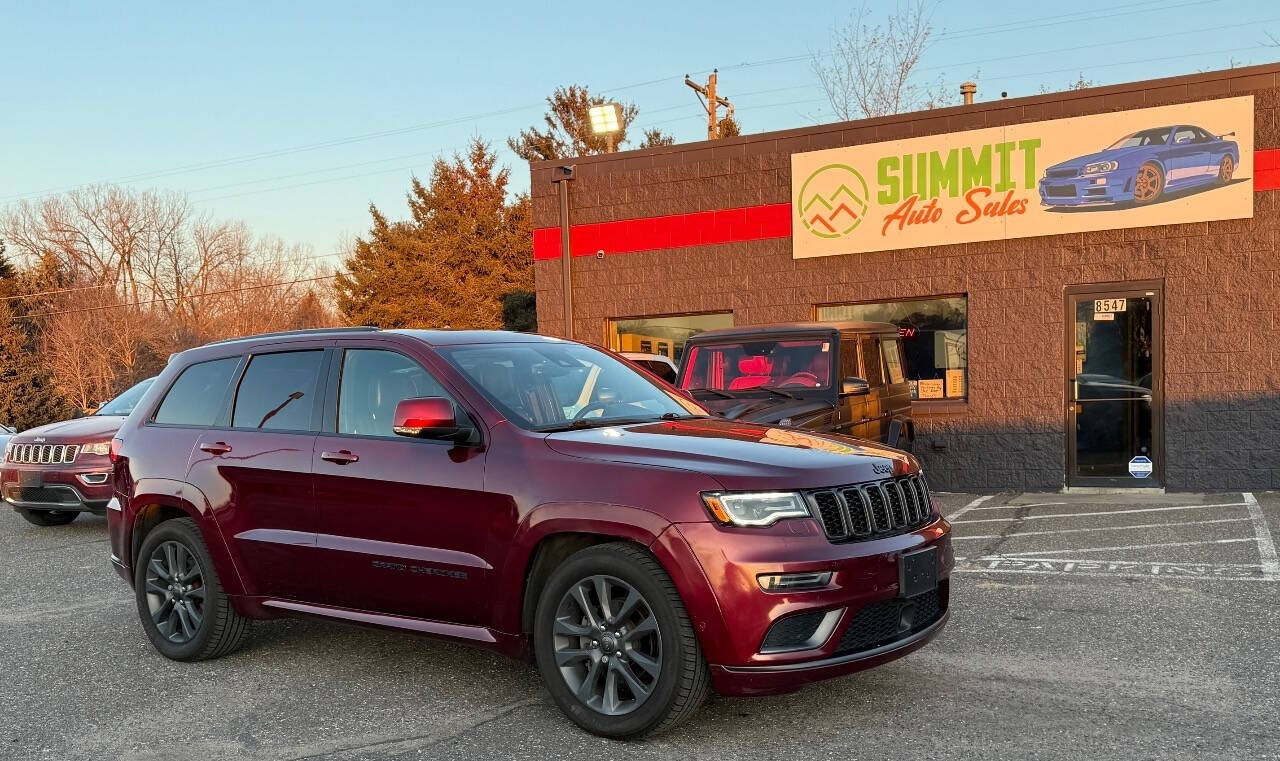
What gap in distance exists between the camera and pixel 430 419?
15.3ft

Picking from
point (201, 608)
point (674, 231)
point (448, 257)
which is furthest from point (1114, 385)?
point (448, 257)

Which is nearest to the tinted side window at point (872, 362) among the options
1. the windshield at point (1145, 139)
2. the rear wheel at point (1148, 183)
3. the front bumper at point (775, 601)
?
the rear wheel at point (1148, 183)

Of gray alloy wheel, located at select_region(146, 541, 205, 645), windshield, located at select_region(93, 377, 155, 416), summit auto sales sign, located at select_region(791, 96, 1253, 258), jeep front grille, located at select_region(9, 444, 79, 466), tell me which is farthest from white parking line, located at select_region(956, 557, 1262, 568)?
windshield, located at select_region(93, 377, 155, 416)

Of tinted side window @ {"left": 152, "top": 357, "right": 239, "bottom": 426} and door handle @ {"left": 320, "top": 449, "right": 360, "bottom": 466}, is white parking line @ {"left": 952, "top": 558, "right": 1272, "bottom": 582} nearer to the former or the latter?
door handle @ {"left": 320, "top": 449, "right": 360, "bottom": 466}

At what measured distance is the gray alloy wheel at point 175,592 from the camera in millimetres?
5812

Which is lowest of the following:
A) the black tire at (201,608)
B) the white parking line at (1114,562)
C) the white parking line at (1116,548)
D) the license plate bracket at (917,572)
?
the white parking line at (1116,548)

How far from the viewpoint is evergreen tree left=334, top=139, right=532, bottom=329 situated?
42875 mm

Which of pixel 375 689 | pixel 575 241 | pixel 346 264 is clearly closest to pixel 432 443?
pixel 375 689

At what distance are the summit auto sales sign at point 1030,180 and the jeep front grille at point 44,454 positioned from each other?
871cm

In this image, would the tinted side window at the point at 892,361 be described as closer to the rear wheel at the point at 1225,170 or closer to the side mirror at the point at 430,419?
the rear wheel at the point at 1225,170

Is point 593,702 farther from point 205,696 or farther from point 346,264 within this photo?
point 346,264

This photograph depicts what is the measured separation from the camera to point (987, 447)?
43.5 feet

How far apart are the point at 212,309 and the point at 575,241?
38781mm

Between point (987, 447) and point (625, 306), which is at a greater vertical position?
point (625, 306)
